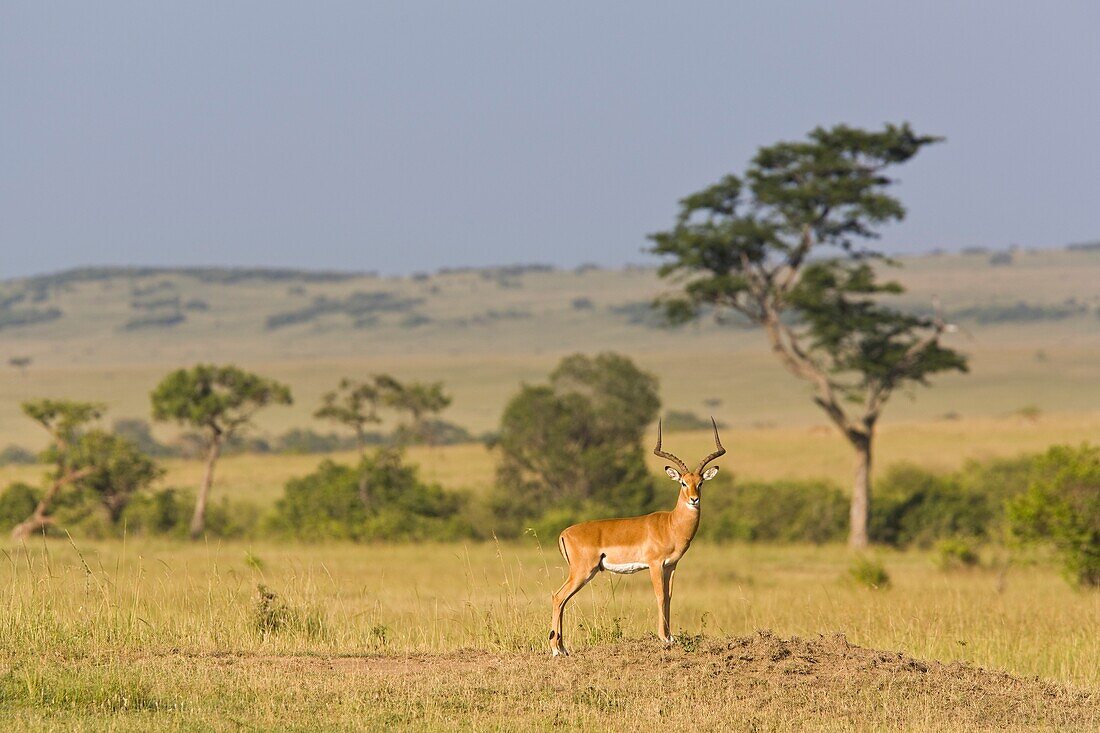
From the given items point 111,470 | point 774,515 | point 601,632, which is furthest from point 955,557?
point 111,470

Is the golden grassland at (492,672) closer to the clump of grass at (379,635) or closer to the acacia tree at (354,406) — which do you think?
the clump of grass at (379,635)

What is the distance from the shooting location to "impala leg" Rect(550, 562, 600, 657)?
10797 mm

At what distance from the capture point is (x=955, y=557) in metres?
30.0

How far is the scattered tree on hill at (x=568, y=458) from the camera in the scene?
131ft

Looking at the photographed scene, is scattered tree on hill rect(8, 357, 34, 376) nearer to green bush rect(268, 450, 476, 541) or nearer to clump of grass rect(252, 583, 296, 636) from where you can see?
green bush rect(268, 450, 476, 541)

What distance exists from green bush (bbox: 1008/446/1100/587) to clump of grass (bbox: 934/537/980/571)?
4876 mm

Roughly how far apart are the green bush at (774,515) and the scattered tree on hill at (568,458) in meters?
Answer: 1.99

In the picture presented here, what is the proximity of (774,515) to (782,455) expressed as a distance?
2708 centimetres

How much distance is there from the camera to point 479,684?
10.2 meters

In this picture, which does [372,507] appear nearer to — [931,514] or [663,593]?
[931,514]

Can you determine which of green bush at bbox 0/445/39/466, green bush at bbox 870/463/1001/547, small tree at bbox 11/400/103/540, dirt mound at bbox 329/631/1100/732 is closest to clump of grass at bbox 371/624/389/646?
dirt mound at bbox 329/631/1100/732

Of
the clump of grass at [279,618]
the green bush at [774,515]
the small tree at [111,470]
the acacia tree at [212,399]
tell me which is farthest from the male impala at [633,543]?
the small tree at [111,470]

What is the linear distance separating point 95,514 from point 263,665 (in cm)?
2991

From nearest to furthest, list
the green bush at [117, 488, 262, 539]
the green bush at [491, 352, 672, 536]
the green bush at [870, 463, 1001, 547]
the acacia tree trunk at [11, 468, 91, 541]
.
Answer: the acacia tree trunk at [11, 468, 91, 541] < the green bush at [870, 463, 1001, 547] < the green bush at [117, 488, 262, 539] < the green bush at [491, 352, 672, 536]
